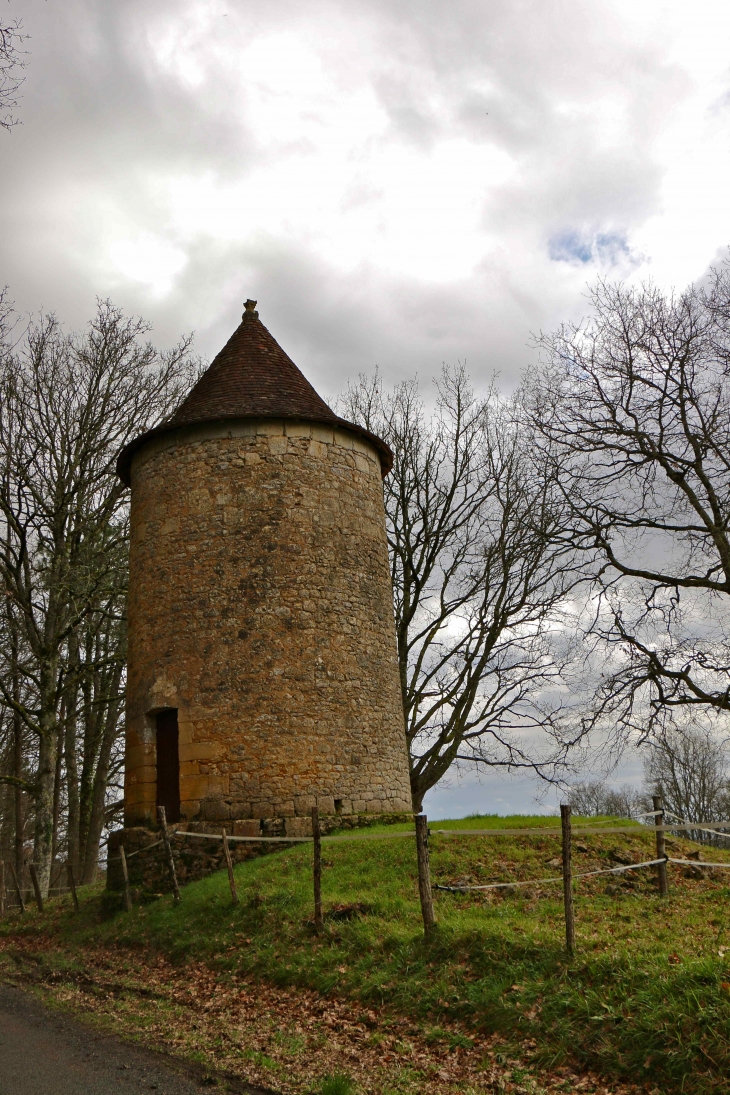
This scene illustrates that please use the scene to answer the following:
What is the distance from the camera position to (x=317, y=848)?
8750 mm

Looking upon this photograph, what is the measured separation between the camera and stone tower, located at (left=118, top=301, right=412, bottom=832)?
40.7 ft

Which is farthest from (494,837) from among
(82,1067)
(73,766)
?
(73,766)

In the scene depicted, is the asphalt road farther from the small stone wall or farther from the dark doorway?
the dark doorway

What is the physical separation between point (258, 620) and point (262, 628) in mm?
143

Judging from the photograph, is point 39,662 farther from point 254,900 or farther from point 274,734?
point 254,900

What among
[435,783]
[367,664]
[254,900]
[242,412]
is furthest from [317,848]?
[435,783]

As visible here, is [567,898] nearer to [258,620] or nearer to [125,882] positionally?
[258,620]

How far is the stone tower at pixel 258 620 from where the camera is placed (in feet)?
40.7

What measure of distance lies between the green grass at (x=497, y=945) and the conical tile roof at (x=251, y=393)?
23.0 feet

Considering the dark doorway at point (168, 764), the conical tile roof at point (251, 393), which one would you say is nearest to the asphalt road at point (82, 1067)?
the dark doorway at point (168, 764)

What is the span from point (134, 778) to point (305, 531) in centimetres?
486

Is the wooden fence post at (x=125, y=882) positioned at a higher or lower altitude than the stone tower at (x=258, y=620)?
lower

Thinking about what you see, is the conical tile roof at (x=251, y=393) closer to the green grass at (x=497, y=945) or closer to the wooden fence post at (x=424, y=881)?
the green grass at (x=497, y=945)

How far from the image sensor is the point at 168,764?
13.1m
